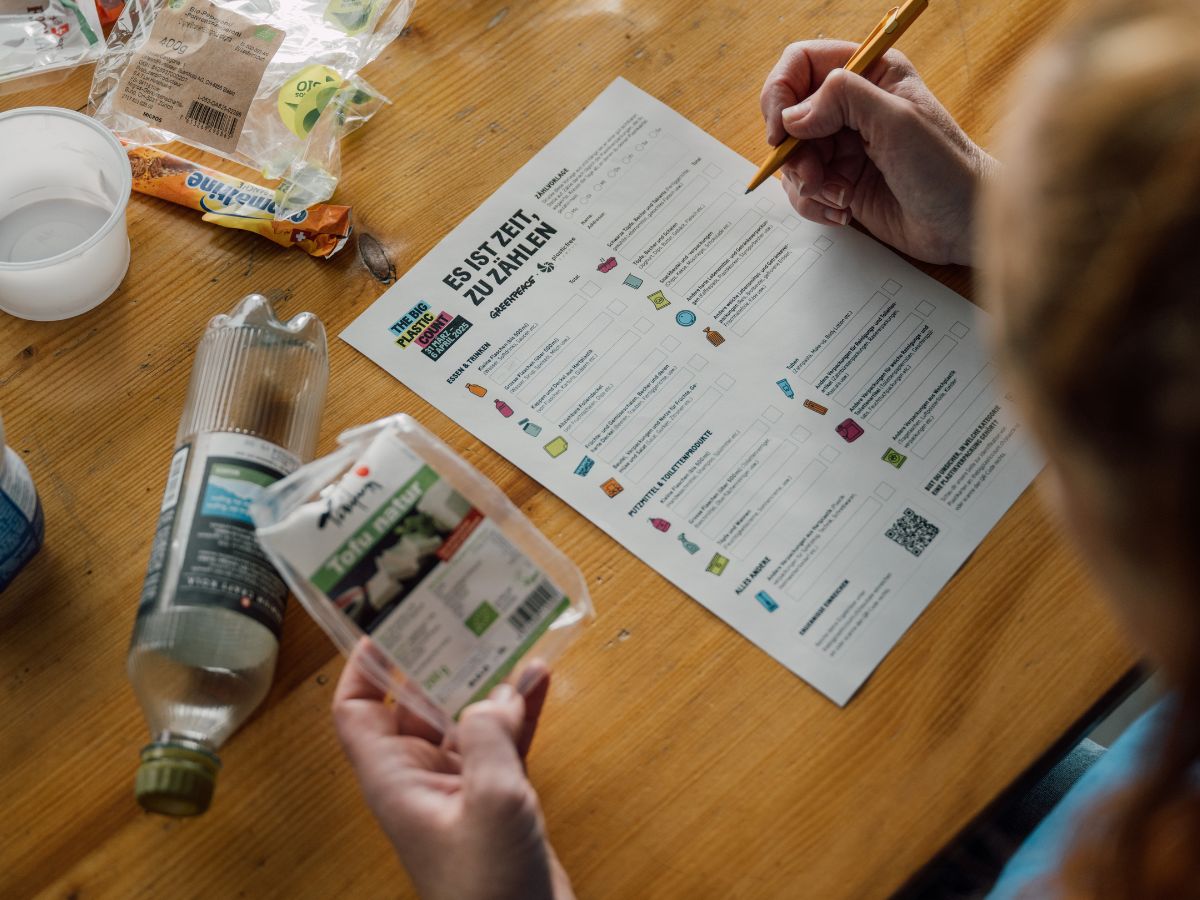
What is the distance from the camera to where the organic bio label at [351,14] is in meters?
0.80

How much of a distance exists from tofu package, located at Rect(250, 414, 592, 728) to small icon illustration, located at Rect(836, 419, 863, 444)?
241mm

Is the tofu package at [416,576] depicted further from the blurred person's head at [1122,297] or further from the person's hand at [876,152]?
the person's hand at [876,152]

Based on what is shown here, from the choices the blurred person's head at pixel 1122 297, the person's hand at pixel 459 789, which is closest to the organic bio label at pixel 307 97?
the person's hand at pixel 459 789

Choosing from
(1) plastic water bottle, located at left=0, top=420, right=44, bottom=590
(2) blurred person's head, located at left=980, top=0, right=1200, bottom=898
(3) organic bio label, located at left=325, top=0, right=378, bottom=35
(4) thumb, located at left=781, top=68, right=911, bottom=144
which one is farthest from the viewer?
(3) organic bio label, located at left=325, top=0, right=378, bottom=35

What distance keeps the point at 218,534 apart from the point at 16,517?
15cm

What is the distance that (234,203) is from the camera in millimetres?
738

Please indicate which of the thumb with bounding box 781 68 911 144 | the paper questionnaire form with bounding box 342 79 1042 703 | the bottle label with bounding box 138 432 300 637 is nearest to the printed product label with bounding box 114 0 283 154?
the paper questionnaire form with bounding box 342 79 1042 703

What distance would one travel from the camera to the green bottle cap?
0.49m

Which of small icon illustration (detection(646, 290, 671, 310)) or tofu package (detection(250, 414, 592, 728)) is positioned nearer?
tofu package (detection(250, 414, 592, 728))

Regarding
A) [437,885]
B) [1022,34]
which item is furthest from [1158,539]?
[1022,34]

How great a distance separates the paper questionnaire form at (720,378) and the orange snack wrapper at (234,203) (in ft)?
0.21

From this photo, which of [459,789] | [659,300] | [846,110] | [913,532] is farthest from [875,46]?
[459,789]

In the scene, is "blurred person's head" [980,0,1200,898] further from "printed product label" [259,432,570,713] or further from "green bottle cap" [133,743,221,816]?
"green bottle cap" [133,743,221,816]

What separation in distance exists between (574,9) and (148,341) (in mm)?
419
